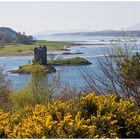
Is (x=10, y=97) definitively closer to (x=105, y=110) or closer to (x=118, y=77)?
(x=118, y=77)

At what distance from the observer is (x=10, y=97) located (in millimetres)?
17547

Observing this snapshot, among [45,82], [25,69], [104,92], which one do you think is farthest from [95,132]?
[25,69]

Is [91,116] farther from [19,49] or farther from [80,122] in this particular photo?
[19,49]

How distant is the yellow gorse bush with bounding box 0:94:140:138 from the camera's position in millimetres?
4699

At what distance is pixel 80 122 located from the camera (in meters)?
4.75

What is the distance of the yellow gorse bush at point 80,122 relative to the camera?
470cm

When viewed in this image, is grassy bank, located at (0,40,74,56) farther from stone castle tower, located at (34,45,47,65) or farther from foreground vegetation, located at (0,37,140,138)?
foreground vegetation, located at (0,37,140,138)

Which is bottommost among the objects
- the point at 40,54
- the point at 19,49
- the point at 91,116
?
the point at 40,54

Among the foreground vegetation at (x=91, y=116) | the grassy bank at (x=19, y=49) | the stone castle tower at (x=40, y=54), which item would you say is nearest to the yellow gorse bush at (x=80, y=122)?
the foreground vegetation at (x=91, y=116)

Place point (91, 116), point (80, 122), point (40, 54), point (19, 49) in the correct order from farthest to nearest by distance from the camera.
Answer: point (19, 49) < point (40, 54) < point (91, 116) < point (80, 122)

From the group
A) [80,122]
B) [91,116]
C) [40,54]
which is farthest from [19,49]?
[80,122]

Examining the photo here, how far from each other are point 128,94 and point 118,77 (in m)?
0.38

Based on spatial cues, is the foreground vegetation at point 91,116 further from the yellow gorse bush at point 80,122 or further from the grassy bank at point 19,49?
the grassy bank at point 19,49

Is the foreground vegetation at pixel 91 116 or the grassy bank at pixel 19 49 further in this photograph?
the grassy bank at pixel 19 49
